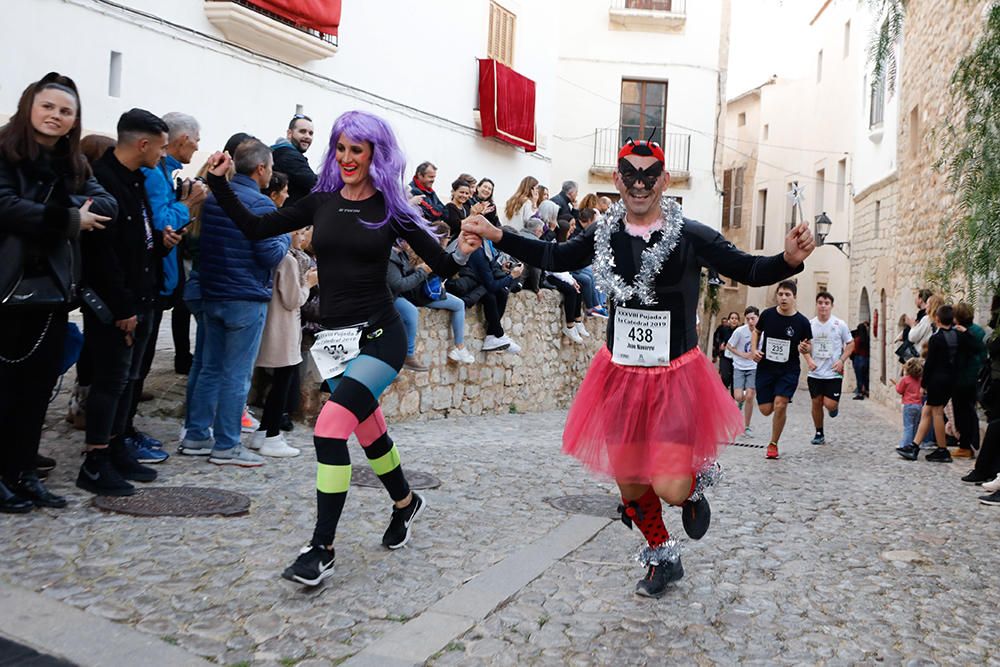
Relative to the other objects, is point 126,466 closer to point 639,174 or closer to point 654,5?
point 639,174

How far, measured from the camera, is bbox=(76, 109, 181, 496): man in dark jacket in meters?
5.83

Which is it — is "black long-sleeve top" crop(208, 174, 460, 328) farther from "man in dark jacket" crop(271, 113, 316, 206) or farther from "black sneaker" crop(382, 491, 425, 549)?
"man in dark jacket" crop(271, 113, 316, 206)

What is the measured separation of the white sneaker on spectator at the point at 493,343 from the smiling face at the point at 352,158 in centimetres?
791

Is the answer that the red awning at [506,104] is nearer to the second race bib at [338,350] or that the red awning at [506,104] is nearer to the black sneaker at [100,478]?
the black sneaker at [100,478]

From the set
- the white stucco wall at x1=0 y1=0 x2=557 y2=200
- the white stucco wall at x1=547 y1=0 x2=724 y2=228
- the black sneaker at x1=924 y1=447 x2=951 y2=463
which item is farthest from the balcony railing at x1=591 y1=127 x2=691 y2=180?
the black sneaker at x1=924 y1=447 x2=951 y2=463

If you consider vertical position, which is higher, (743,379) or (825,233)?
(825,233)

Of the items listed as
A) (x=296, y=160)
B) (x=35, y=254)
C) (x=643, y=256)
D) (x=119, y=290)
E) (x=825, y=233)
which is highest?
(x=825, y=233)

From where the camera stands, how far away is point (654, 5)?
28844 mm

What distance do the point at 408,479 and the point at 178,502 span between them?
211 cm

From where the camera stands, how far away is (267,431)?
786 centimetres

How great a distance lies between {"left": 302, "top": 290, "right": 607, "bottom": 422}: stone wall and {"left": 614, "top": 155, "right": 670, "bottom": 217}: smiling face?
203 inches

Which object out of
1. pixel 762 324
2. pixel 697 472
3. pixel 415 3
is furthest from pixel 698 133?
pixel 697 472

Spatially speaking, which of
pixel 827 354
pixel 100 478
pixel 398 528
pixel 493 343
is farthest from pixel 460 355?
pixel 398 528

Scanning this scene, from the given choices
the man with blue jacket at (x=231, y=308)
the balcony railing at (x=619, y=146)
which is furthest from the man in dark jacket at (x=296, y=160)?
the balcony railing at (x=619, y=146)
